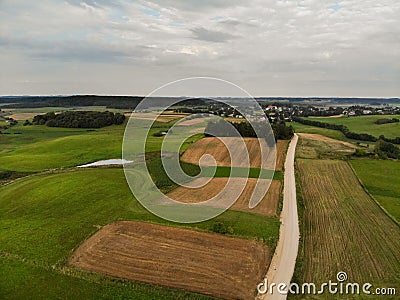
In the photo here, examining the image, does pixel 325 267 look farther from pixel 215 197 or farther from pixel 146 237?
pixel 215 197

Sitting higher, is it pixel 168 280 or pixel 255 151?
pixel 255 151

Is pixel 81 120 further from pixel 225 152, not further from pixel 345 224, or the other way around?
pixel 345 224

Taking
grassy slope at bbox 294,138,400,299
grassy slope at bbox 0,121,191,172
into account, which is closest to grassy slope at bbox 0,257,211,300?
grassy slope at bbox 294,138,400,299

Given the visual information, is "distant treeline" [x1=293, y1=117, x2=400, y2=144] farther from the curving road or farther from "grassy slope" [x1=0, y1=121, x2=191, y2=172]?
the curving road

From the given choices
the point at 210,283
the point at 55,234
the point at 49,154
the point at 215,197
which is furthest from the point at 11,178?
the point at 210,283

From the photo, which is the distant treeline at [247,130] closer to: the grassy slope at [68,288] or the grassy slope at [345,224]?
the grassy slope at [345,224]
